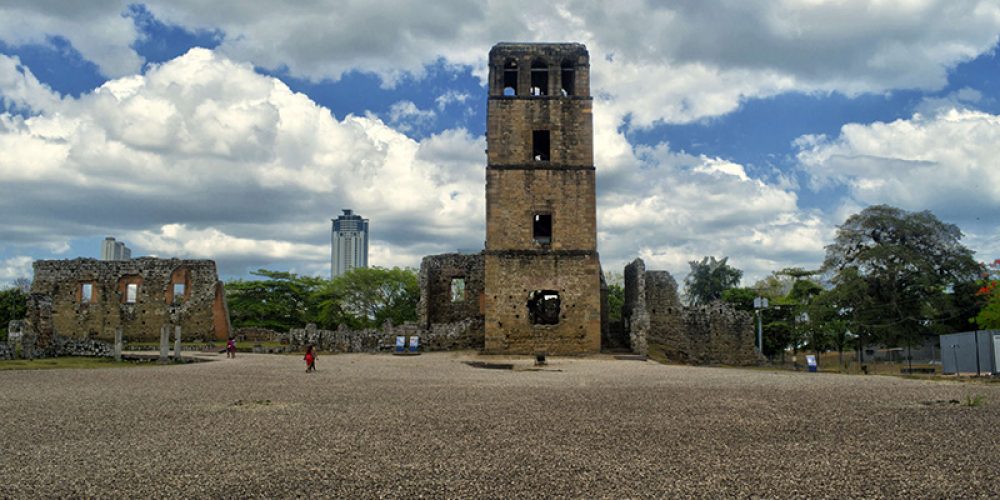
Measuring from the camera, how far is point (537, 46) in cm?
2822

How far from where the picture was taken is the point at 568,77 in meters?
28.8

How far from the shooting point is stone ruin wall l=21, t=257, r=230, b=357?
117ft

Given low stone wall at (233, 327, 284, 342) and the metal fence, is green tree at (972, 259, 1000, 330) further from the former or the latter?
low stone wall at (233, 327, 284, 342)

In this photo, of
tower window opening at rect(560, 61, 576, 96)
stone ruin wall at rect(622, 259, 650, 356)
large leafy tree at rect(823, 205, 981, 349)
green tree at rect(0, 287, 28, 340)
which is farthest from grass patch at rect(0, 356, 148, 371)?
large leafy tree at rect(823, 205, 981, 349)

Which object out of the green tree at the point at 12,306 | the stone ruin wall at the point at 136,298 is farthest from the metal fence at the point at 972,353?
the green tree at the point at 12,306

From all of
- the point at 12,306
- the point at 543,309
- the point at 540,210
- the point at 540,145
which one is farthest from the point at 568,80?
the point at 12,306

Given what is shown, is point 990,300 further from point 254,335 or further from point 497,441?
point 254,335

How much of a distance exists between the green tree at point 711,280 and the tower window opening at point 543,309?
26.0 meters

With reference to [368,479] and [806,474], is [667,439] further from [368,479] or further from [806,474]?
[368,479]

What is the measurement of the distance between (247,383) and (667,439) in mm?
9471

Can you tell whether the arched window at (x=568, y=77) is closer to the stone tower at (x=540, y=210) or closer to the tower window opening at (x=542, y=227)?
the stone tower at (x=540, y=210)

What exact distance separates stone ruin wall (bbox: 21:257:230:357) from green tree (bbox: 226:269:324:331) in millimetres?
5756

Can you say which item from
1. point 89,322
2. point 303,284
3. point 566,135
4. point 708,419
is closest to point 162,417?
point 708,419

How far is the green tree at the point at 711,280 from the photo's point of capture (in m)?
55.0
